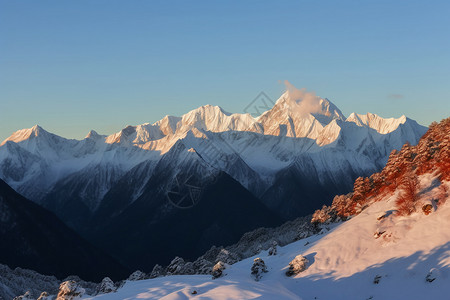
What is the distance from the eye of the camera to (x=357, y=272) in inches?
2144

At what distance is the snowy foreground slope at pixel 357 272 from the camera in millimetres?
46062

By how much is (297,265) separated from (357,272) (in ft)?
25.2

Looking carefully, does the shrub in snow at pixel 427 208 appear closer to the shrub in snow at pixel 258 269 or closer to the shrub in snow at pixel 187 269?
the shrub in snow at pixel 258 269

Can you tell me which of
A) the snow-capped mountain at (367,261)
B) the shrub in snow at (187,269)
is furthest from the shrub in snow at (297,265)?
the shrub in snow at (187,269)

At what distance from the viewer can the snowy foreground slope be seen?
46.1 metres

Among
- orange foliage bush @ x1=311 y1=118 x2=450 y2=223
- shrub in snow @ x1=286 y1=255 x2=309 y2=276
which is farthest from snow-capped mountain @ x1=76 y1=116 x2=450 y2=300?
orange foliage bush @ x1=311 y1=118 x2=450 y2=223

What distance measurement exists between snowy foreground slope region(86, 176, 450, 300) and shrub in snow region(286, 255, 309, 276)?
72 centimetres

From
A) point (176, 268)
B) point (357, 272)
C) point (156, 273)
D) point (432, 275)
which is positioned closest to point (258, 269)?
point (357, 272)

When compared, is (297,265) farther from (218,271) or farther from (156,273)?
(156,273)

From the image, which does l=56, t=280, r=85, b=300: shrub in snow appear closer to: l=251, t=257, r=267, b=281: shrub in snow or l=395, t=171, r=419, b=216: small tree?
l=251, t=257, r=267, b=281: shrub in snow

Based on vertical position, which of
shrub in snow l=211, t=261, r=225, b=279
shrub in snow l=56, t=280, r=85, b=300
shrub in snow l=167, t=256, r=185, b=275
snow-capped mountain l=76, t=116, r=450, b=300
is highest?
shrub in snow l=56, t=280, r=85, b=300

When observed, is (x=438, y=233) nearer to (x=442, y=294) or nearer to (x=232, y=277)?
(x=442, y=294)

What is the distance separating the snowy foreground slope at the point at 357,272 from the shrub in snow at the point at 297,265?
0.72 m

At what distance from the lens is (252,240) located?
11975 cm
